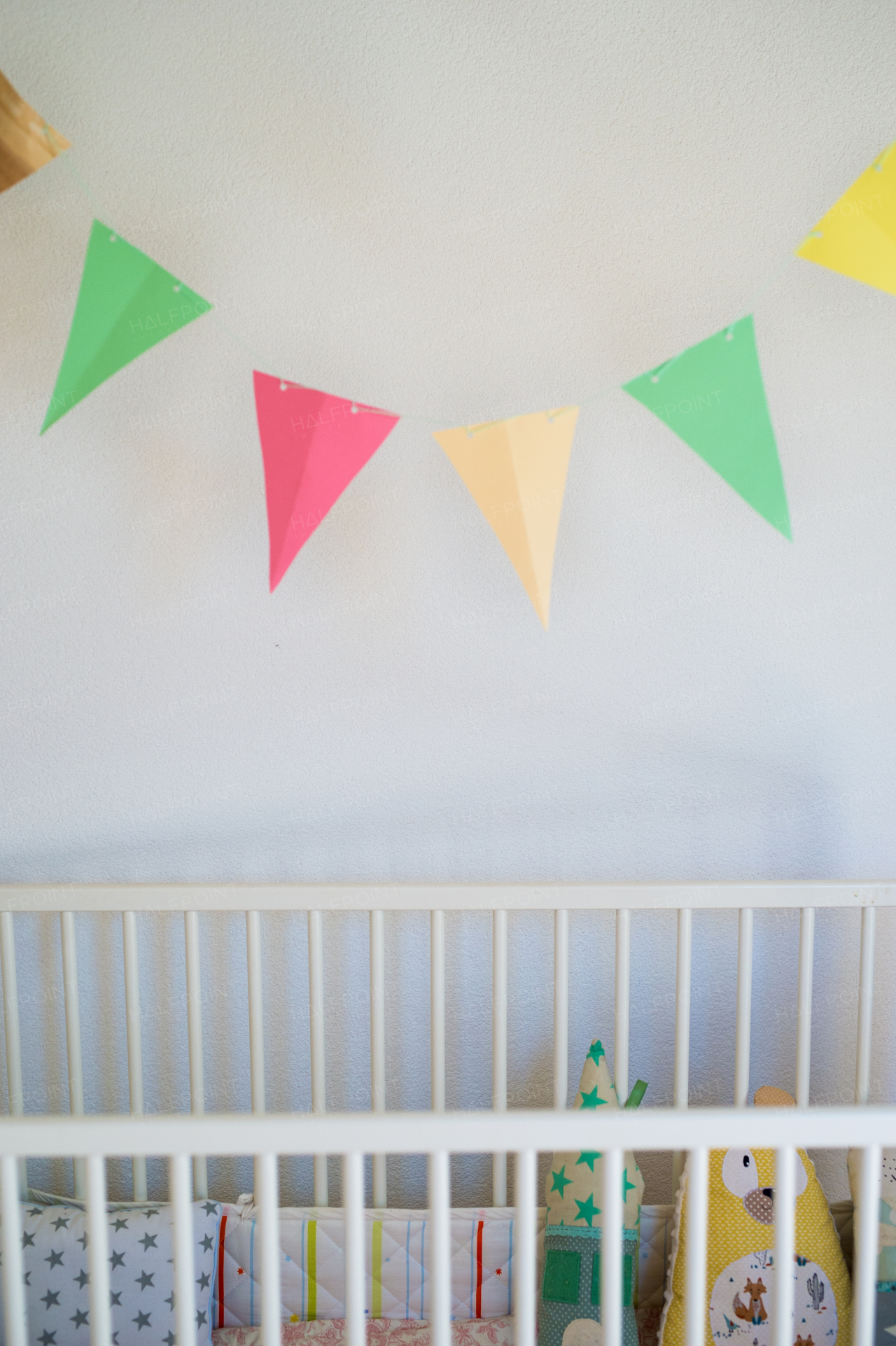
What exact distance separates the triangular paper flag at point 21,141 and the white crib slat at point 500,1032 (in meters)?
1.13

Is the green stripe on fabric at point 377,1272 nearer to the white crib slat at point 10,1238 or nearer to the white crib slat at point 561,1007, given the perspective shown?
the white crib slat at point 561,1007

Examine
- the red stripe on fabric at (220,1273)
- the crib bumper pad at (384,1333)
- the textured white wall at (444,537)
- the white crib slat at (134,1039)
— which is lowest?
the crib bumper pad at (384,1333)

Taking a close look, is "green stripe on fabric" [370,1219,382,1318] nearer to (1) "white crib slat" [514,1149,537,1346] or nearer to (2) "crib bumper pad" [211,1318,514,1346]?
(2) "crib bumper pad" [211,1318,514,1346]

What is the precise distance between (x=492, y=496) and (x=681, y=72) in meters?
0.71

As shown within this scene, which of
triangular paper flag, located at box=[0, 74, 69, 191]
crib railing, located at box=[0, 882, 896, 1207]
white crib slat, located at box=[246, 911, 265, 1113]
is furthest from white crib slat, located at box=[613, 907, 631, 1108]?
triangular paper flag, located at box=[0, 74, 69, 191]

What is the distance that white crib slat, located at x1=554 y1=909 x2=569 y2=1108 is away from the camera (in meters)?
1.30

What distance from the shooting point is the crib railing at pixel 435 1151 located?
74 cm

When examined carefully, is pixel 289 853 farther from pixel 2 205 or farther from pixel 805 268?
pixel 805 268

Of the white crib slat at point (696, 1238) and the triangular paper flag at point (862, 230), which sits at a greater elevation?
the triangular paper flag at point (862, 230)

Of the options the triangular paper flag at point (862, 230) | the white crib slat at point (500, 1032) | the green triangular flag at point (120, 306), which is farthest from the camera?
the white crib slat at point (500, 1032)

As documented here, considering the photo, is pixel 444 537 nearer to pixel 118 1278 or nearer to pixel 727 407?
pixel 727 407

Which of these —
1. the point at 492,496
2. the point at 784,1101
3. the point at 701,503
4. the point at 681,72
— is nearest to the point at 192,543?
the point at 492,496

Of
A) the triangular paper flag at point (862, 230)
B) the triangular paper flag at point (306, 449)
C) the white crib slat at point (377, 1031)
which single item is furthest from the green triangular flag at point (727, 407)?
the white crib slat at point (377, 1031)

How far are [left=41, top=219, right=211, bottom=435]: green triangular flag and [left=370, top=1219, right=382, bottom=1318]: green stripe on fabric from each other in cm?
119
